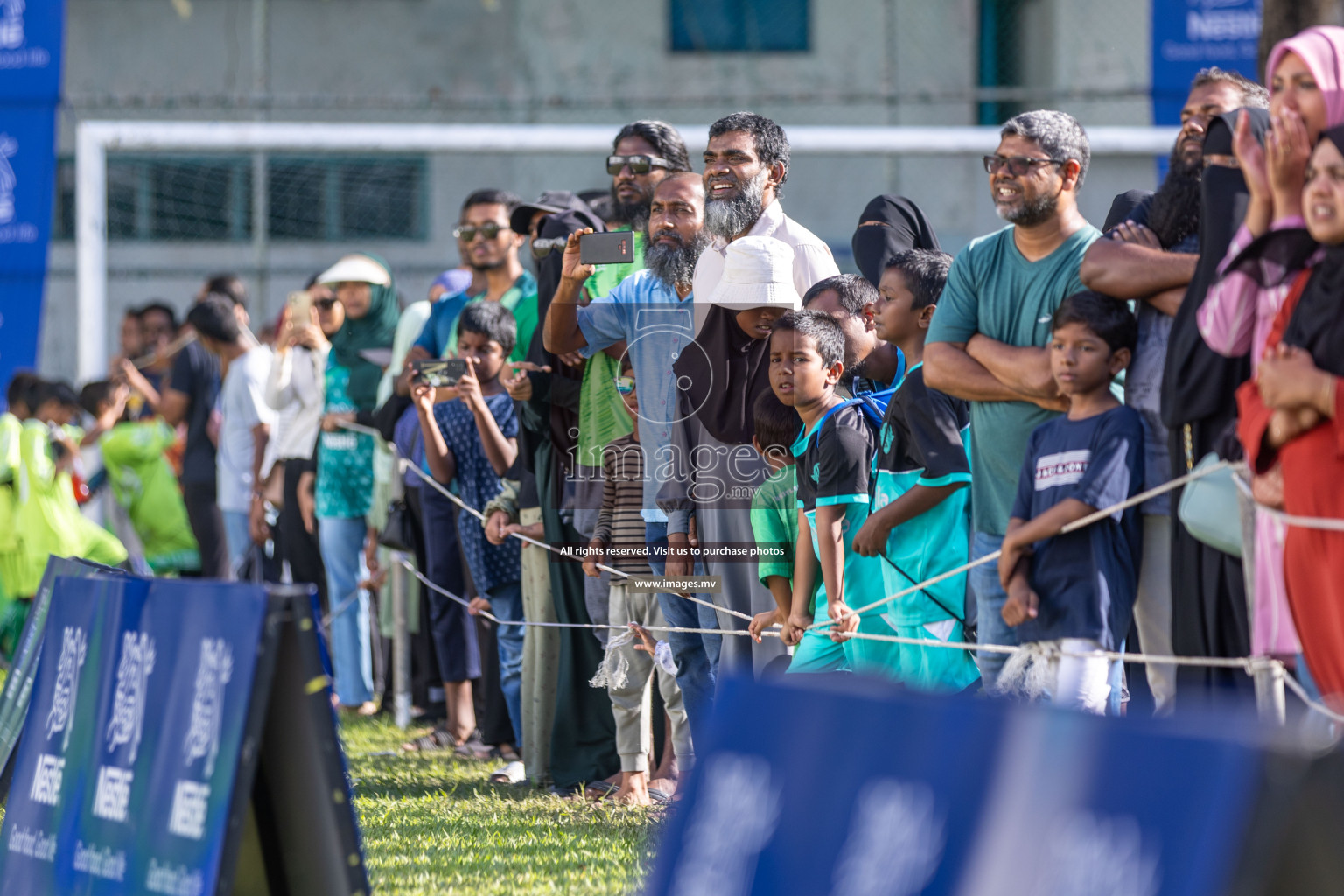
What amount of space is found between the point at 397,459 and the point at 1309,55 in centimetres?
460

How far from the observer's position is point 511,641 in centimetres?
627

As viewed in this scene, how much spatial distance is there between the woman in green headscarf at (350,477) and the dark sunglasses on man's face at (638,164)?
7.51 feet

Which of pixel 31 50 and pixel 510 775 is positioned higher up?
pixel 31 50

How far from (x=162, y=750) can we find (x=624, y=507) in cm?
248

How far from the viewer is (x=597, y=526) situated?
17.9ft

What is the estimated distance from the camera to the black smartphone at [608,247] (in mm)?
5211

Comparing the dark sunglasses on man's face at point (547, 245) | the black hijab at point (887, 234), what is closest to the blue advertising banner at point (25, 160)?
the dark sunglasses on man's face at point (547, 245)

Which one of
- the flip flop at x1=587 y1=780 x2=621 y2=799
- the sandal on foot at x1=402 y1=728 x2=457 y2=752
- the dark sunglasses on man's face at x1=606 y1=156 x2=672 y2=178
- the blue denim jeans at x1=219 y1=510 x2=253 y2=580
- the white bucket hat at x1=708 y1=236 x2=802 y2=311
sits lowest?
the sandal on foot at x1=402 y1=728 x2=457 y2=752

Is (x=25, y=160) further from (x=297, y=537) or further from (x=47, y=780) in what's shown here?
(x=47, y=780)

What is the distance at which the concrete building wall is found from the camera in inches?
602

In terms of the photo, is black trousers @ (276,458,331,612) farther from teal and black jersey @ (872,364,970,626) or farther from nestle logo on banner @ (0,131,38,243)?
teal and black jersey @ (872,364,970,626)

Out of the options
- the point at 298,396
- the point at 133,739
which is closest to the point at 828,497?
the point at 133,739

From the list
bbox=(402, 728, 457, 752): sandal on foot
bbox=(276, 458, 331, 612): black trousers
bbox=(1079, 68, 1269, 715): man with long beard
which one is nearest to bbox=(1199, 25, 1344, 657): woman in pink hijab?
bbox=(1079, 68, 1269, 715): man with long beard

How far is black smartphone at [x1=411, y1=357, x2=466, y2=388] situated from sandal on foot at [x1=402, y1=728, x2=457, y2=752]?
1.58 meters
